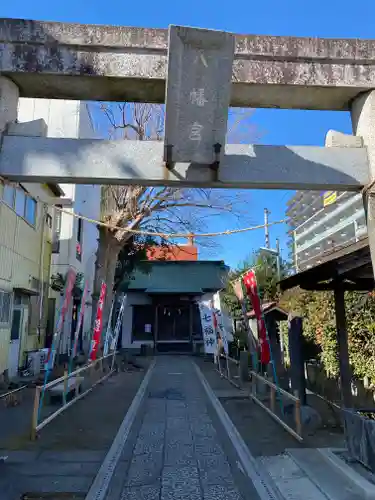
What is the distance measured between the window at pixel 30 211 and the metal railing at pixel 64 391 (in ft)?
19.4

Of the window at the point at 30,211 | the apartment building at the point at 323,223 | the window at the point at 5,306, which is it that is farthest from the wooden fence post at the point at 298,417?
the window at the point at 30,211

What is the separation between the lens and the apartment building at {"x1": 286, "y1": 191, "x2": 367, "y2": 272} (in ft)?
30.6

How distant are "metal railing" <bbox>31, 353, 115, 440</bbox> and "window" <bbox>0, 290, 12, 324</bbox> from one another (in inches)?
122

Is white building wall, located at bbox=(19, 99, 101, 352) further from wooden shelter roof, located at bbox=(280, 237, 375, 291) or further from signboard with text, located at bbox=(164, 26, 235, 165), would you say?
signboard with text, located at bbox=(164, 26, 235, 165)

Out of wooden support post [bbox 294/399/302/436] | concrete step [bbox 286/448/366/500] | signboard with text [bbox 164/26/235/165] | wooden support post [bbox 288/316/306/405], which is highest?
signboard with text [bbox 164/26/235/165]

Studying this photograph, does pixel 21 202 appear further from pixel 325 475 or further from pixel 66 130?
pixel 325 475

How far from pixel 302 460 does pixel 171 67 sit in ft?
17.5

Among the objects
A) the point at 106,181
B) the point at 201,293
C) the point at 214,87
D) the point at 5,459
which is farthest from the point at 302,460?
the point at 201,293

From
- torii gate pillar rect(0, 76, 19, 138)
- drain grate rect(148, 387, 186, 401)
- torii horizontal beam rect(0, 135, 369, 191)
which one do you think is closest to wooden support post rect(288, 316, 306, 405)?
drain grate rect(148, 387, 186, 401)

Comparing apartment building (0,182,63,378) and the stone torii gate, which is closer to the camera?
the stone torii gate

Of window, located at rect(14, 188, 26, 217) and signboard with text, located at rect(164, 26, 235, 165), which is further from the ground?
window, located at rect(14, 188, 26, 217)

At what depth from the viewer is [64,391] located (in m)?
9.09

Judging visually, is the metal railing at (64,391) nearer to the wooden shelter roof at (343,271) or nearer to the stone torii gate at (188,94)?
the stone torii gate at (188,94)

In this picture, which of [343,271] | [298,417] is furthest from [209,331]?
[343,271]
